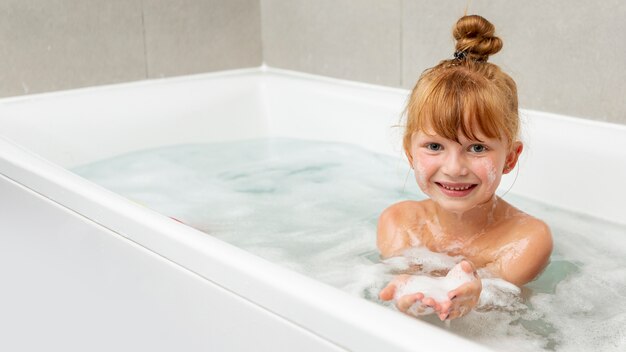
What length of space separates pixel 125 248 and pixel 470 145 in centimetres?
49

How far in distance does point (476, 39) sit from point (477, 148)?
171mm

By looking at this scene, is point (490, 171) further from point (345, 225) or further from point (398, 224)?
point (345, 225)

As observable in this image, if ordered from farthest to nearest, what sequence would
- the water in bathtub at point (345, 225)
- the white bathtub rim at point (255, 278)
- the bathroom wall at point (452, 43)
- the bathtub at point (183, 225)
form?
the bathroom wall at point (452, 43), the water in bathtub at point (345, 225), the bathtub at point (183, 225), the white bathtub rim at point (255, 278)

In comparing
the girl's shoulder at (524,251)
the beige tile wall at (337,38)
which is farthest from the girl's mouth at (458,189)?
the beige tile wall at (337,38)

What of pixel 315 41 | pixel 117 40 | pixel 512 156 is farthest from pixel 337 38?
pixel 512 156

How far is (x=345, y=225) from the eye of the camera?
59.3 inches

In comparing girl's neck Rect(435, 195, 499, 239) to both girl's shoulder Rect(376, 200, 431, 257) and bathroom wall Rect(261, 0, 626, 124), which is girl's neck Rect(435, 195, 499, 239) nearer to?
girl's shoulder Rect(376, 200, 431, 257)

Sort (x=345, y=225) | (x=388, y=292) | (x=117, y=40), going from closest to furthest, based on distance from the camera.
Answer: (x=388, y=292) → (x=345, y=225) → (x=117, y=40)

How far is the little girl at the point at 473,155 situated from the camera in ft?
3.54

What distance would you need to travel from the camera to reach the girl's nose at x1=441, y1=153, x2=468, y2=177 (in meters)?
1.07

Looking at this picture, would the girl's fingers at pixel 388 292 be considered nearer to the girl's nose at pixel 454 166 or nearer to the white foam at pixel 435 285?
the white foam at pixel 435 285

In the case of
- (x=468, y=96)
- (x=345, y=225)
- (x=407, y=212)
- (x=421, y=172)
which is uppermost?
(x=468, y=96)

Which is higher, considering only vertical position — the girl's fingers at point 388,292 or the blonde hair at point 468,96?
the blonde hair at point 468,96

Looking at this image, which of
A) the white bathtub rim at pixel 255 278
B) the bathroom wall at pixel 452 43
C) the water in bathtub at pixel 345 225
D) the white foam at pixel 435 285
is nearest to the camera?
the white bathtub rim at pixel 255 278
